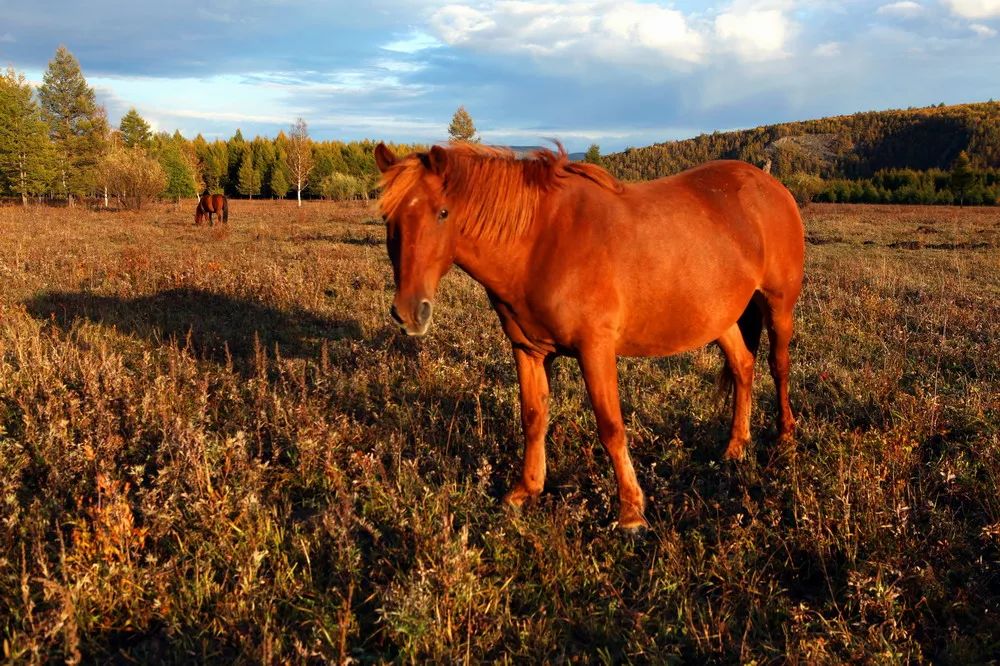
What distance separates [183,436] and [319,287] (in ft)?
21.9

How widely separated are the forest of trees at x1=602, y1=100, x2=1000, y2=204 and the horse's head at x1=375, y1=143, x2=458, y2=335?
7124 cm

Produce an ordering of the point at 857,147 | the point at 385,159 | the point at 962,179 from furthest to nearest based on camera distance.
→ the point at 857,147 < the point at 962,179 < the point at 385,159

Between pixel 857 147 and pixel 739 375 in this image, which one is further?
pixel 857 147

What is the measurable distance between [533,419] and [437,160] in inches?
67.5

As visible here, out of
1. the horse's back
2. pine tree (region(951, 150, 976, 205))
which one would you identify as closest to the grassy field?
the horse's back

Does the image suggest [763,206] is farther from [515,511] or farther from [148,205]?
[148,205]

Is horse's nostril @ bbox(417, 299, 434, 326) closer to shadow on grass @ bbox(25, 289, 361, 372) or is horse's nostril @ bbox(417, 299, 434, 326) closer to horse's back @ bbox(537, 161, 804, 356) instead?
horse's back @ bbox(537, 161, 804, 356)

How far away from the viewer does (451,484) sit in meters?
3.67

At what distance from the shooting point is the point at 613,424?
3457 mm

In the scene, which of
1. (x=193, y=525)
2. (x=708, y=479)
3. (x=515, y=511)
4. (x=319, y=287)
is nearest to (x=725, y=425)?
(x=708, y=479)

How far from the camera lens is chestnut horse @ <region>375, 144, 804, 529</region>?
10.2 feet

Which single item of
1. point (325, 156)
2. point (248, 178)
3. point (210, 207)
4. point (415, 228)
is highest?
point (325, 156)

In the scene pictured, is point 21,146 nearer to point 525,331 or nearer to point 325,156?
point 325,156

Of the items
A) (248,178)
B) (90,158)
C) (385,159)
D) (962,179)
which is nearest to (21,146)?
(90,158)
